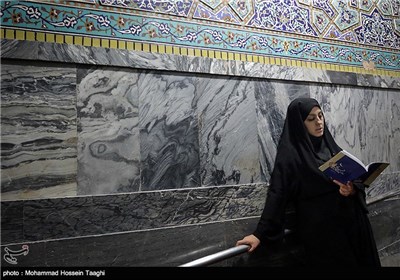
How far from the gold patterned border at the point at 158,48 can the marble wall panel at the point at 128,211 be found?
105 cm

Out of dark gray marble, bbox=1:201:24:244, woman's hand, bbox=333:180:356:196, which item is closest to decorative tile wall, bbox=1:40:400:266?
dark gray marble, bbox=1:201:24:244

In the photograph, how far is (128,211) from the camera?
1.90 meters

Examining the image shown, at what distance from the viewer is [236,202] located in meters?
2.21

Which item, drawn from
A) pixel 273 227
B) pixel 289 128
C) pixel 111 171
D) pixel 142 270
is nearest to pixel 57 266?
pixel 142 270

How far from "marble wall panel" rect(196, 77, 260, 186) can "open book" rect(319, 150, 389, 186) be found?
0.63 m

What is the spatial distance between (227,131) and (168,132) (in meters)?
0.49

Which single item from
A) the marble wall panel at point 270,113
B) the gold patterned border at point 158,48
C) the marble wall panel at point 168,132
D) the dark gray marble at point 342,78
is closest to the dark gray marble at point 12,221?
the marble wall panel at point 168,132

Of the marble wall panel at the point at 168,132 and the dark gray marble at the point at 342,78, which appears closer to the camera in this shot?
the marble wall panel at the point at 168,132

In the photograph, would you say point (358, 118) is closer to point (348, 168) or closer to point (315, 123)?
point (315, 123)

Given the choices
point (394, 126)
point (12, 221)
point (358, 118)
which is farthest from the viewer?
point (394, 126)

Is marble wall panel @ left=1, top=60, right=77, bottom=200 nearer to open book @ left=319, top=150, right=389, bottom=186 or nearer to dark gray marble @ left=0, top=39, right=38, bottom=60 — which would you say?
dark gray marble @ left=0, top=39, right=38, bottom=60

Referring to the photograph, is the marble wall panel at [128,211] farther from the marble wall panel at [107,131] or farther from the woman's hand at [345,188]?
the woman's hand at [345,188]

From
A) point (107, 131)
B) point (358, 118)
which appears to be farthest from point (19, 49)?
point (358, 118)

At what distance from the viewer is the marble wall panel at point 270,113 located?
2385 mm
